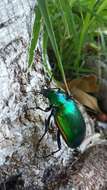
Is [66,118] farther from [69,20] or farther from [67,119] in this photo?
[69,20]

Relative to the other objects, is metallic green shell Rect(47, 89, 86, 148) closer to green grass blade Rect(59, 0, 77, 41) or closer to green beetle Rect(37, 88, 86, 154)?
green beetle Rect(37, 88, 86, 154)

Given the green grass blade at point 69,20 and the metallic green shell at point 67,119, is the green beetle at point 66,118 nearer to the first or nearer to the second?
the metallic green shell at point 67,119

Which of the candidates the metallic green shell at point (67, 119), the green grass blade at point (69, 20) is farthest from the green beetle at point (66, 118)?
the green grass blade at point (69, 20)

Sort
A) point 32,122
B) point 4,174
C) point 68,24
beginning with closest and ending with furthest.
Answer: point 68,24 → point 4,174 → point 32,122

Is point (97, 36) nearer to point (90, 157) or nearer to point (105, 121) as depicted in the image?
point (105, 121)

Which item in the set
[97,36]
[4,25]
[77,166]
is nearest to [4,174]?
[77,166]

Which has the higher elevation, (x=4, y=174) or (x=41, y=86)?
(x=41, y=86)

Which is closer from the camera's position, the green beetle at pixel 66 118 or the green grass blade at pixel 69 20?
the green grass blade at pixel 69 20

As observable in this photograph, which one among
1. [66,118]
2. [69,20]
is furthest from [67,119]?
[69,20]
